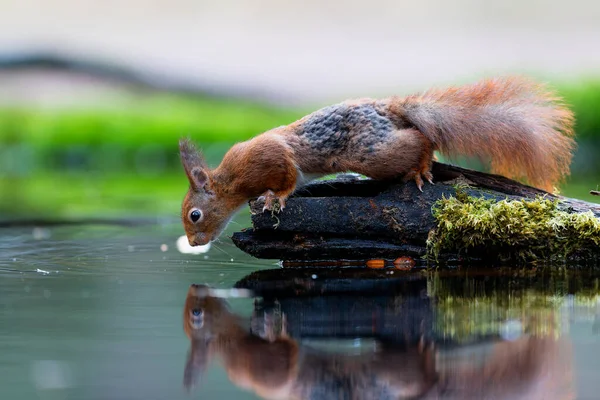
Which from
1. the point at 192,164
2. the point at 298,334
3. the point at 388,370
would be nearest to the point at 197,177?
the point at 192,164

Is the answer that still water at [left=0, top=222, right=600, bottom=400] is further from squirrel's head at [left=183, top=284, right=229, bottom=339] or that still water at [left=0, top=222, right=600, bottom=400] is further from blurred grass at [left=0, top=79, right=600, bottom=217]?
blurred grass at [left=0, top=79, right=600, bottom=217]

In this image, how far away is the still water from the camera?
240 cm

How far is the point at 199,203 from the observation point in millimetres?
5395

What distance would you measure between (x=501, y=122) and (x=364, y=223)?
1.10 meters

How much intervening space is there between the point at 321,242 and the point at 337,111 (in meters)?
0.90

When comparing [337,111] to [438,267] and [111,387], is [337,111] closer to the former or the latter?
[438,267]

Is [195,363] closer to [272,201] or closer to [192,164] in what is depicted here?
[272,201]

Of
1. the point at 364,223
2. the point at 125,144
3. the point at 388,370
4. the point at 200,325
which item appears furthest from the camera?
the point at 125,144

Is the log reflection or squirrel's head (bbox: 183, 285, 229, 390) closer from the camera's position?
the log reflection

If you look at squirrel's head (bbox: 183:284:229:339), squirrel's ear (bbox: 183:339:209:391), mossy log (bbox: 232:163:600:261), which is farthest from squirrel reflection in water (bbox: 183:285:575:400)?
mossy log (bbox: 232:163:600:261)

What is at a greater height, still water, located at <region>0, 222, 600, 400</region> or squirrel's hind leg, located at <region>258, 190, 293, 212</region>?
squirrel's hind leg, located at <region>258, 190, 293, 212</region>

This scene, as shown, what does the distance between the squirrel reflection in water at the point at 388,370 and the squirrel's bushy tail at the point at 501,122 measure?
7.95ft

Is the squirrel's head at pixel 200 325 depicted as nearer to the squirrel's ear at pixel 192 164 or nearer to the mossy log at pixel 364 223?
the mossy log at pixel 364 223

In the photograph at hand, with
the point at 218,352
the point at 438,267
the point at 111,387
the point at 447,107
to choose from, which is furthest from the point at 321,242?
the point at 111,387
